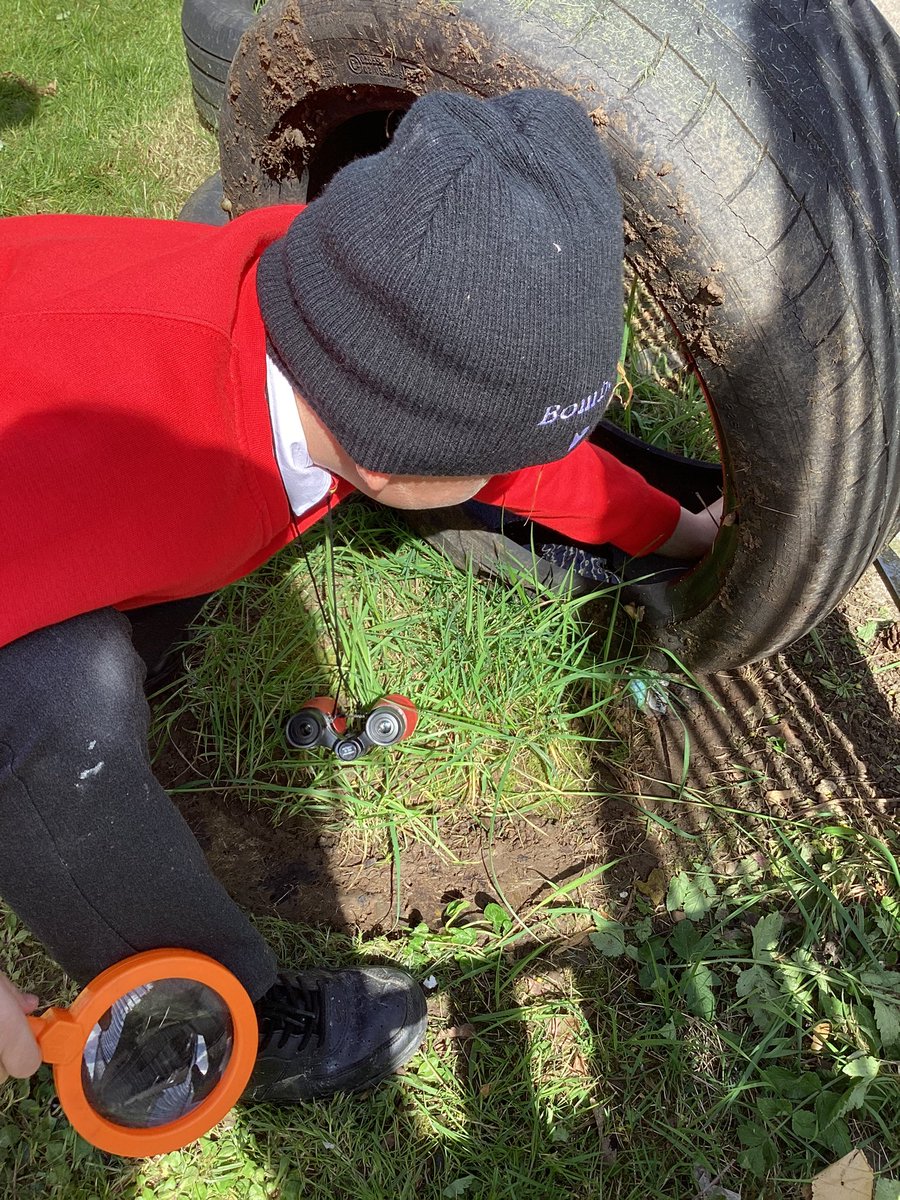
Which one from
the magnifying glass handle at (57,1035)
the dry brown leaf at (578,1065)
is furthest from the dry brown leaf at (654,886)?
the magnifying glass handle at (57,1035)

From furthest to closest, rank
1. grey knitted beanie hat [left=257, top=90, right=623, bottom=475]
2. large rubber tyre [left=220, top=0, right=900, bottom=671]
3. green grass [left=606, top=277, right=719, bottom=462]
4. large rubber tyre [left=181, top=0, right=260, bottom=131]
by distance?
large rubber tyre [left=181, top=0, right=260, bottom=131], green grass [left=606, top=277, right=719, bottom=462], large rubber tyre [left=220, top=0, right=900, bottom=671], grey knitted beanie hat [left=257, top=90, right=623, bottom=475]

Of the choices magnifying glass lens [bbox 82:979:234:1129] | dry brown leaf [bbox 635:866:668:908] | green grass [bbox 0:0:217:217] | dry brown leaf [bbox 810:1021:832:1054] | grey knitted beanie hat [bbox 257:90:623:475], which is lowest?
green grass [bbox 0:0:217:217]

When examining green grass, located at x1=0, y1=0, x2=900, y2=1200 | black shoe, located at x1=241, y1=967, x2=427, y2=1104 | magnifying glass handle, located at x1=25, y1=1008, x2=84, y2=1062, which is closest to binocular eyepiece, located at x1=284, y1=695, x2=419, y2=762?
green grass, located at x1=0, y1=0, x2=900, y2=1200

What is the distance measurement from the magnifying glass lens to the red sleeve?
1114 millimetres

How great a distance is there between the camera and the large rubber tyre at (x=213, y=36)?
277 centimetres

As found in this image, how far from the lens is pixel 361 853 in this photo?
77.0 inches

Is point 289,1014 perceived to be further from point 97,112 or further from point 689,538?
point 97,112

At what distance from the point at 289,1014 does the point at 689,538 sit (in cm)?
129

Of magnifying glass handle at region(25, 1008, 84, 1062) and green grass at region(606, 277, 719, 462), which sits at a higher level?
green grass at region(606, 277, 719, 462)

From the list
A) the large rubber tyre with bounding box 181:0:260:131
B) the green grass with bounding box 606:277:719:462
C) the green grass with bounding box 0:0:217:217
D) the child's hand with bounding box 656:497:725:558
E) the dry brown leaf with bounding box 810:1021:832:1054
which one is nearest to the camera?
the dry brown leaf with bounding box 810:1021:832:1054

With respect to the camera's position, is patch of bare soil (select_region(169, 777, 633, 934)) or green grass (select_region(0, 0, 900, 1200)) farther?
patch of bare soil (select_region(169, 777, 633, 934))

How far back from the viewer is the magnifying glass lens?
50.3 inches

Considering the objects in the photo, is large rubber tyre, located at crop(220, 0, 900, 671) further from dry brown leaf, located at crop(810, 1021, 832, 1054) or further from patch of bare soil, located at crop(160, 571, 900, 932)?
dry brown leaf, located at crop(810, 1021, 832, 1054)

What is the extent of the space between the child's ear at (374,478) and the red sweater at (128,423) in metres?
0.14
